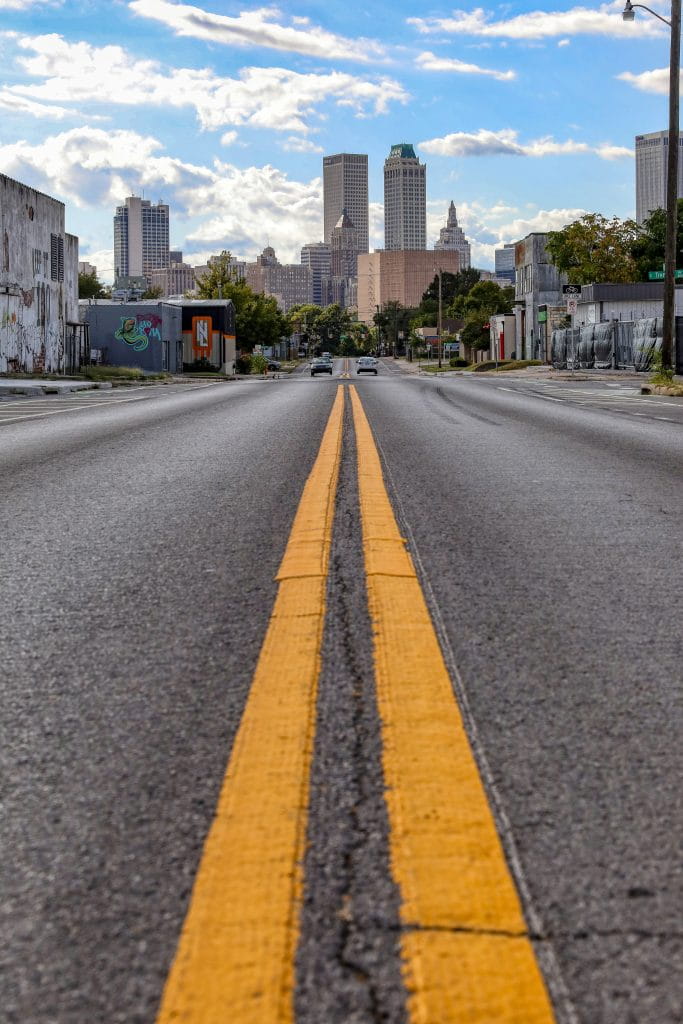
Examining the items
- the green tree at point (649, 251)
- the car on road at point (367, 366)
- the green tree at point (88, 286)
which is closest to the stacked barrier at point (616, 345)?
the car on road at point (367, 366)

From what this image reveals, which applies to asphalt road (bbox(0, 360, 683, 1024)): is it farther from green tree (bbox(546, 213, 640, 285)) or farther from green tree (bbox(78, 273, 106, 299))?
green tree (bbox(78, 273, 106, 299))

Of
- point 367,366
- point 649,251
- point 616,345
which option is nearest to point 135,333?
point 367,366

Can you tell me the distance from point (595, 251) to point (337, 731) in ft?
241

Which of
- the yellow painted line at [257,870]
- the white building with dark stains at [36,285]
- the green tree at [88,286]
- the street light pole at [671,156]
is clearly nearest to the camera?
the yellow painted line at [257,870]

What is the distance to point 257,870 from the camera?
151cm

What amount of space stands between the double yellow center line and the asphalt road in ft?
0.09

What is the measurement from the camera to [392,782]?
1826mm

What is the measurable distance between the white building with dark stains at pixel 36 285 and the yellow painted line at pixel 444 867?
3680 cm

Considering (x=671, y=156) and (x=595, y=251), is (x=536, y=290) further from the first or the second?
(x=671, y=156)

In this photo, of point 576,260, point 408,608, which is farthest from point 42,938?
point 576,260

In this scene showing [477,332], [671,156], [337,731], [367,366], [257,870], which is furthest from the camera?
[477,332]

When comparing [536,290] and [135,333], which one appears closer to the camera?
[135,333]

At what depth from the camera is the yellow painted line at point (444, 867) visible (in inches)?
49.0

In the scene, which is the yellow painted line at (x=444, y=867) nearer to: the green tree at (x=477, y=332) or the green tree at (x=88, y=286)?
the green tree at (x=477, y=332)
